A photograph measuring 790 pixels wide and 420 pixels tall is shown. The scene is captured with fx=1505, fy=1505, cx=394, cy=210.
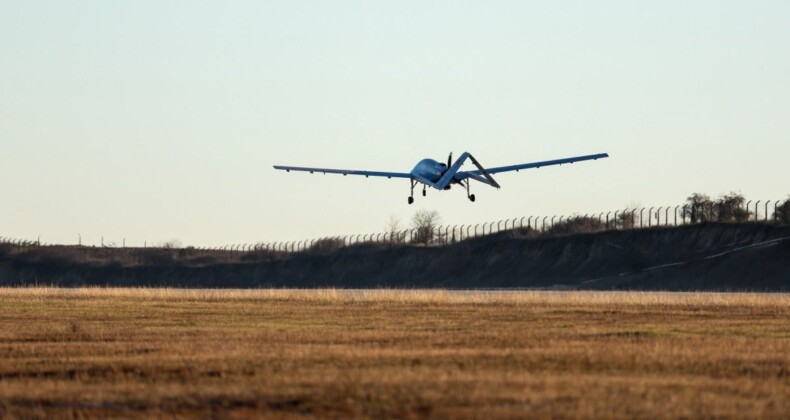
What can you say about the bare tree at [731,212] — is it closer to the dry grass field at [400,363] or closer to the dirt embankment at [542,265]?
the dirt embankment at [542,265]

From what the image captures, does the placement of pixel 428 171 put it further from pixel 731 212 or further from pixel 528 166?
pixel 731 212

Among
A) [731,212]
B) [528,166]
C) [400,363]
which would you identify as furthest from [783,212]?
[400,363]

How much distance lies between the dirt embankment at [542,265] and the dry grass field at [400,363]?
6352 cm

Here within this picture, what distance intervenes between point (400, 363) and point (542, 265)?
116 meters

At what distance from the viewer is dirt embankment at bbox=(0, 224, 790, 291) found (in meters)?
127

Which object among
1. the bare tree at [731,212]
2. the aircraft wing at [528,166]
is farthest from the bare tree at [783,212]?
the aircraft wing at [528,166]

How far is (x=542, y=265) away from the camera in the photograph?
151 meters

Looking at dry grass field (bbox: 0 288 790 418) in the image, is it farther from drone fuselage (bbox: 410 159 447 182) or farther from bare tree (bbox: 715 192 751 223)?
bare tree (bbox: 715 192 751 223)

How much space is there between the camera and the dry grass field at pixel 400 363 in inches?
1089

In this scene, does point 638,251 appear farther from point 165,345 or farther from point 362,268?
point 165,345

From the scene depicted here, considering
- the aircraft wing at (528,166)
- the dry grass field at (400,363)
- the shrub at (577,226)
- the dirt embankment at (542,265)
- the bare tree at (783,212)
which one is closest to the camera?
the dry grass field at (400,363)

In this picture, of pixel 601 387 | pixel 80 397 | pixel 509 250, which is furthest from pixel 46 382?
pixel 509 250

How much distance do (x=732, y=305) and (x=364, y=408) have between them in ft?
148

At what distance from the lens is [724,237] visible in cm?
13925
